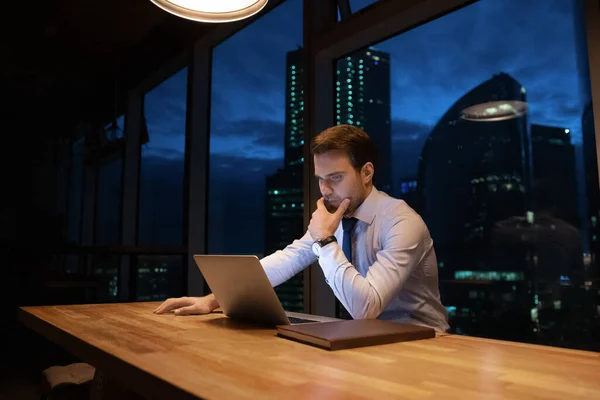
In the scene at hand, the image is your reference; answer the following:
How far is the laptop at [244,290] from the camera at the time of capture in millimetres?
1243

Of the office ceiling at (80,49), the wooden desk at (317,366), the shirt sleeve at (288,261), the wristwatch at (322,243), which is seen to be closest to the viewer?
the wooden desk at (317,366)

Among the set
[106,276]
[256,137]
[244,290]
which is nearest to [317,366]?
[244,290]

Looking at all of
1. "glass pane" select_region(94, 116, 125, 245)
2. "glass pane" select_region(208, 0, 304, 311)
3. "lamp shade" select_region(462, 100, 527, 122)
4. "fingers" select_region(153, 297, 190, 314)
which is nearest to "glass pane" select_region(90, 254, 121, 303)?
"glass pane" select_region(94, 116, 125, 245)

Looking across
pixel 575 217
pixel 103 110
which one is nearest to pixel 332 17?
pixel 575 217

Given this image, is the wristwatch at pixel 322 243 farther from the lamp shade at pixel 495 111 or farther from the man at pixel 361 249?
the lamp shade at pixel 495 111

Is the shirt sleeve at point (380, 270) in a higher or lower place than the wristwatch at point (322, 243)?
lower

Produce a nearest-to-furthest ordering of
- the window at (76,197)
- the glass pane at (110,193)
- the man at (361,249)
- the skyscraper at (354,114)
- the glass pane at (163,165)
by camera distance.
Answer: the man at (361,249) → the skyscraper at (354,114) → the glass pane at (163,165) → the glass pane at (110,193) → the window at (76,197)

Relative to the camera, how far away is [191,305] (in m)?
1.62

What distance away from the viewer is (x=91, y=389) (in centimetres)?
165

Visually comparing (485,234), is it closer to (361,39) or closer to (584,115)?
(584,115)

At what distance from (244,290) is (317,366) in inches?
22.3

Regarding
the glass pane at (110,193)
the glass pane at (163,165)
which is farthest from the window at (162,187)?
the glass pane at (110,193)

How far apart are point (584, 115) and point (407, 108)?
0.99m

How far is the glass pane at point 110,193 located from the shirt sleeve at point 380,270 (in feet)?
13.0
